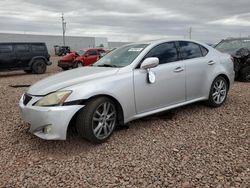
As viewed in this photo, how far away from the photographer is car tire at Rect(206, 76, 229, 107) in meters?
5.36

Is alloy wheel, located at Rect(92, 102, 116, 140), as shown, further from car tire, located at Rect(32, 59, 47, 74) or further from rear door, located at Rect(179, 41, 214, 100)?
car tire, located at Rect(32, 59, 47, 74)

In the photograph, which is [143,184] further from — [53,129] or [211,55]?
[211,55]

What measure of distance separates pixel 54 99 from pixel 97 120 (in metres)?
0.65

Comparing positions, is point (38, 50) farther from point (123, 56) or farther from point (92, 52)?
point (123, 56)

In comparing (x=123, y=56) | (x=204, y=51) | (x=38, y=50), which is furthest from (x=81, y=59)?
(x=123, y=56)

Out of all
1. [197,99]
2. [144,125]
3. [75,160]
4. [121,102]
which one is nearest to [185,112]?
[197,99]

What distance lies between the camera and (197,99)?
16.7 ft

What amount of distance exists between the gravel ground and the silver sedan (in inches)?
11.2

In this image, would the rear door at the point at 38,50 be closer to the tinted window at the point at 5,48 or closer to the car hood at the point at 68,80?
the tinted window at the point at 5,48

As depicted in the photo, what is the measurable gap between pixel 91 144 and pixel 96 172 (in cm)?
75

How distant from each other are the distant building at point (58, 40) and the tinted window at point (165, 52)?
4552 cm

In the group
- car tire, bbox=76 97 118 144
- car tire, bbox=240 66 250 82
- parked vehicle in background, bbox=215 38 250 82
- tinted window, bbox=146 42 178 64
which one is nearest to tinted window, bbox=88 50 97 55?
parked vehicle in background, bbox=215 38 250 82

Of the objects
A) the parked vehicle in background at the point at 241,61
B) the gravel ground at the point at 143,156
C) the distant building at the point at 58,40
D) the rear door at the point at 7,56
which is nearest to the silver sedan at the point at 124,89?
the gravel ground at the point at 143,156

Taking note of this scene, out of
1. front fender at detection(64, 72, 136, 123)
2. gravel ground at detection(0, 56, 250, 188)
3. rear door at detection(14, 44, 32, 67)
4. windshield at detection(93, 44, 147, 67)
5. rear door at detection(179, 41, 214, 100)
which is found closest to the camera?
gravel ground at detection(0, 56, 250, 188)
